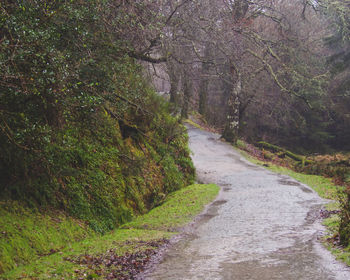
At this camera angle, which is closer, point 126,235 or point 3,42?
point 3,42

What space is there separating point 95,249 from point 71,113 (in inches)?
105

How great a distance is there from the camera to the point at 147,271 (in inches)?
246

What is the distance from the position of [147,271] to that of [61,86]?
3.35 meters

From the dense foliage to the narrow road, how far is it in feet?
8.04

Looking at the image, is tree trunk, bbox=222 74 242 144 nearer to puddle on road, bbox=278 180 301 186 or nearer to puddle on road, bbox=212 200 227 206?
puddle on road, bbox=278 180 301 186

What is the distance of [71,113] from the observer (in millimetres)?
7531

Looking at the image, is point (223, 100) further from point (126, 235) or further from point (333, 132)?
point (126, 235)

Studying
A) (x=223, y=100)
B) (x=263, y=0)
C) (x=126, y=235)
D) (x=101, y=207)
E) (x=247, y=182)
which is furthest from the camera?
(x=223, y=100)

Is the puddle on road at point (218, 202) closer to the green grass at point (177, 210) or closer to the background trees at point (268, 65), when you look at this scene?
the green grass at point (177, 210)

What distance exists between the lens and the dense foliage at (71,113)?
5.76m

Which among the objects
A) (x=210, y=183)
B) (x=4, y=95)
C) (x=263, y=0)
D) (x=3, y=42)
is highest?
(x=263, y=0)

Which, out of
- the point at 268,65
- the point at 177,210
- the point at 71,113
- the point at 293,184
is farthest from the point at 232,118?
the point at 71,113

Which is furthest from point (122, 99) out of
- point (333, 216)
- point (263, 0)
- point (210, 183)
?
point (263, 0)

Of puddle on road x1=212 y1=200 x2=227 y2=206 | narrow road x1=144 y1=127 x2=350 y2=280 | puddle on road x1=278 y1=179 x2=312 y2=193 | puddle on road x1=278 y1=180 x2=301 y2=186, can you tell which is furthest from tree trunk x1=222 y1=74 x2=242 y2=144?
puddle on road x1=212 y1=200 x2=227 y2=206
